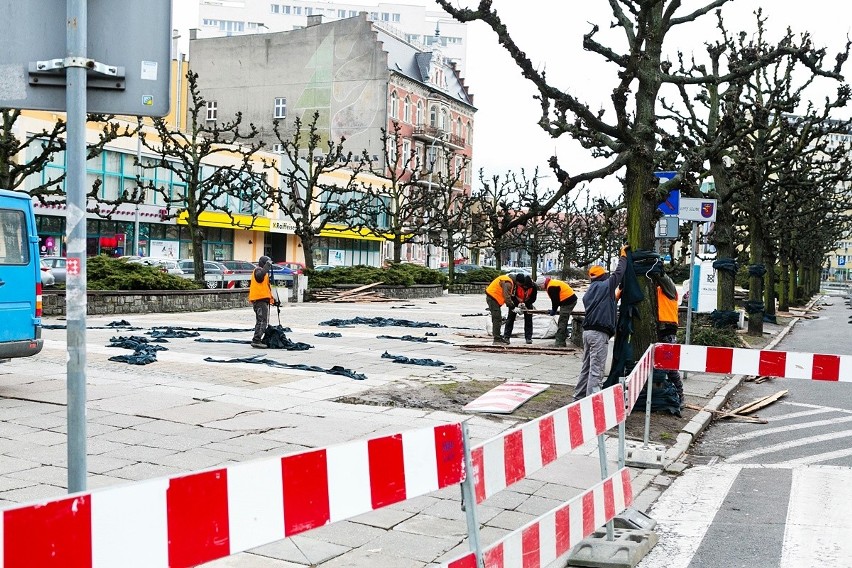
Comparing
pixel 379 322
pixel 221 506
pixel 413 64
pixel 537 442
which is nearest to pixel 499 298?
pixel 379 322

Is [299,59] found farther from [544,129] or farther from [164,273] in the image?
[544,129]

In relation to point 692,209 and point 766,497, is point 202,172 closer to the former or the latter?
point 692,209

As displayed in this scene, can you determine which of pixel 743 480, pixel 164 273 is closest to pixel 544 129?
pixel 743 480

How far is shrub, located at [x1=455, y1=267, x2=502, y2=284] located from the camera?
56.3 m

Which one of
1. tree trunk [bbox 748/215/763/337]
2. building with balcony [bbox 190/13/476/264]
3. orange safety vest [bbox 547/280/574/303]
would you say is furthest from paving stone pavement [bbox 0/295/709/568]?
building with balcony [bbox 190/13/476/264]

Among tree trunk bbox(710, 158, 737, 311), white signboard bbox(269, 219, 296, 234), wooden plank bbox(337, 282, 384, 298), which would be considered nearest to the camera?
tree trunk bbox(710, 158, 737, 311)

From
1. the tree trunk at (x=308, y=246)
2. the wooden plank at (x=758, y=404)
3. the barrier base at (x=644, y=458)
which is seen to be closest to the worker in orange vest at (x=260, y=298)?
the wooden plank at (x=758, y=404)

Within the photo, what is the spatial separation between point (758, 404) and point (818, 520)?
6.67 metres

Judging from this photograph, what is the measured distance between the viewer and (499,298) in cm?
1919

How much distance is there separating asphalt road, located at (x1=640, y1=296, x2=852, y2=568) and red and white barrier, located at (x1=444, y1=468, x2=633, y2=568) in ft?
1.40

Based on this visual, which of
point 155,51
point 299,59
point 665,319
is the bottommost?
point 665,319

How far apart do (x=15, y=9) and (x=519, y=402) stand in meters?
8.61

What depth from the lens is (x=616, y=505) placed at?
6.16 meters

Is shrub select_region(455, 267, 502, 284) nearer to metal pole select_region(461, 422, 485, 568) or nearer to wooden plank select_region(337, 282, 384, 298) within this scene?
wooden plank select_region(337, 282, 384, 298)
